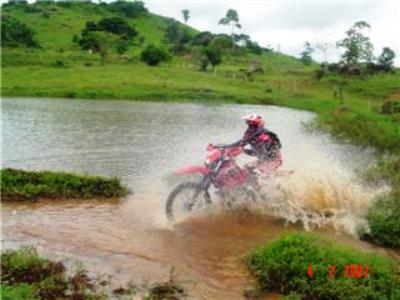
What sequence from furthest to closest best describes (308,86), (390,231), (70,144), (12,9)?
(12,9)
(308,86)
(70,144)
(390,231)

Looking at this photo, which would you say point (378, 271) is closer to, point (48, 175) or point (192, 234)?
point (192, 234)

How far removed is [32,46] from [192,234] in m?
70.8

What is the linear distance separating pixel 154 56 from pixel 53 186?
171ft

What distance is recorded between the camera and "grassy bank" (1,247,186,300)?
6637mm

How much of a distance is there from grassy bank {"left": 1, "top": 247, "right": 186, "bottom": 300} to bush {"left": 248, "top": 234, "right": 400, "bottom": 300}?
127 centimetres

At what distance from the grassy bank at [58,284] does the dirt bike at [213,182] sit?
3.00 meters

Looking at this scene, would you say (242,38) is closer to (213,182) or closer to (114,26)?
(114,26)

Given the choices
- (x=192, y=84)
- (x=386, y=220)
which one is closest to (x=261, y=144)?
(x=386, y=220)

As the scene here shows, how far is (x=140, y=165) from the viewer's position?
1619 centimetres

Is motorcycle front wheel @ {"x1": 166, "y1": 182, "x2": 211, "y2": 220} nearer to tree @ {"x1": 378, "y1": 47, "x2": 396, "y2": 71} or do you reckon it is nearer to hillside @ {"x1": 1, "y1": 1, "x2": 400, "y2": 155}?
hillside @ {"x1": 1, "y1": 1, "x2": 400, "y2": 155}

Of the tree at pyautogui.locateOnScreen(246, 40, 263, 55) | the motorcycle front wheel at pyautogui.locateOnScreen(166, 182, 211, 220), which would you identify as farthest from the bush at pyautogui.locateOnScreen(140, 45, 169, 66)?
the motorcycle front wheel at pyautogui.locateOnScreen(166, 182, 211, 220)

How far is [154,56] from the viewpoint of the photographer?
206 feet

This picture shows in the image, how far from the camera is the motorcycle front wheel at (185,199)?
1036 cm

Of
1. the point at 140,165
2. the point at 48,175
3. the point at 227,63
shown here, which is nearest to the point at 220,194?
the point at 48,175
